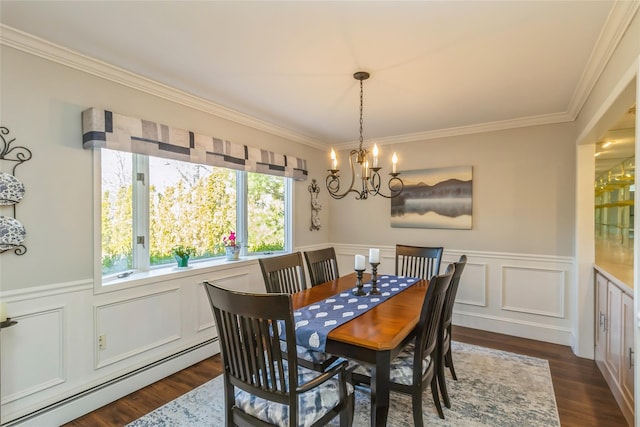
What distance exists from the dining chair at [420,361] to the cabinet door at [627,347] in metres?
1.22

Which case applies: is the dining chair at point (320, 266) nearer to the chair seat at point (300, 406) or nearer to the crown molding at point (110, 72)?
the chair seat at point (300, 406)

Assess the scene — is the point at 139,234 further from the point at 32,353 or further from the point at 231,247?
the point at 32,353

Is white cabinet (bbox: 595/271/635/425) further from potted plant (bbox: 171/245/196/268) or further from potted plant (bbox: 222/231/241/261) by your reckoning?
potted plant (bbox: 171/245/196/268)

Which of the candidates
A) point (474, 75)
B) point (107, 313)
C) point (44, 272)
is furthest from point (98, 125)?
point (474, 75)

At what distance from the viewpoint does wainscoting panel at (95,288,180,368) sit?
229 cm

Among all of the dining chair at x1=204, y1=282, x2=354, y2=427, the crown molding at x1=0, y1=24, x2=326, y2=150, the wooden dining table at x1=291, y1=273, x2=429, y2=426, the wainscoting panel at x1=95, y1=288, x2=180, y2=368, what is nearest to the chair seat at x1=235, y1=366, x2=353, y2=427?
the dining chair at x1=204, y1=282, x2=354, y2=427

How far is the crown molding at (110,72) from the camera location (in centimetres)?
188

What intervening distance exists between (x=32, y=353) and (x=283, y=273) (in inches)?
64.1

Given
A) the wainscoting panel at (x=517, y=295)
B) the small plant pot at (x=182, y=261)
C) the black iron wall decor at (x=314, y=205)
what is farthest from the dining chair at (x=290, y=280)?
the wainscoting panel at (x=517, y=295)

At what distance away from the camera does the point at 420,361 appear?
5.78ft

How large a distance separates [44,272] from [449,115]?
3698mm

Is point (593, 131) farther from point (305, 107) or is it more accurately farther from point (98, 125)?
point (98, 125)

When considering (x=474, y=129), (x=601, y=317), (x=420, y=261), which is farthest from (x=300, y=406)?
(x=474, y=129)

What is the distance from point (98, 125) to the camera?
2162 millimetres
